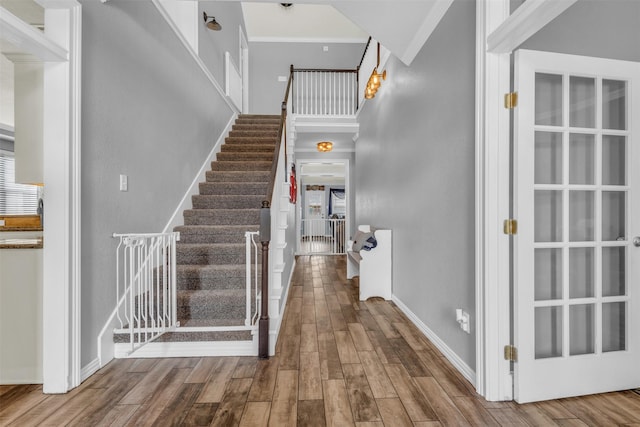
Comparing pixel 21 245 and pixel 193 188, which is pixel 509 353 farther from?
pixel 193 188

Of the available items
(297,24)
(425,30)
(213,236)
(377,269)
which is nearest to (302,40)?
(297,24)

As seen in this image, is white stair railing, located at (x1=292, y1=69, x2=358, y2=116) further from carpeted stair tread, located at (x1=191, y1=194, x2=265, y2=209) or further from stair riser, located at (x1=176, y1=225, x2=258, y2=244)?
stair riser, located at (x1=176, y1=225, x2=258, y2=244)

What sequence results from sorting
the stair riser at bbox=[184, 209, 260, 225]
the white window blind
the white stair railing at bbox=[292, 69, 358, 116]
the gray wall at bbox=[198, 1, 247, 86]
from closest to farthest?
1. the stair riser at bbox=[184, 209, 260, 225]
2. the gray wall at bbox=[198, 1, 247, 86]
3. the white window blind
4. the white stair railing at bbox=[292, 69, 358, 116]

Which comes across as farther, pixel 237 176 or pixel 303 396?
pixel 237 176

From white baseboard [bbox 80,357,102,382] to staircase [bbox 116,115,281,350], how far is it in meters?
0.39

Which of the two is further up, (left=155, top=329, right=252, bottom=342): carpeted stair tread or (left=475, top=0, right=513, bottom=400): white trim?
(left=475, top=0, right=513, bottom=400): white trim

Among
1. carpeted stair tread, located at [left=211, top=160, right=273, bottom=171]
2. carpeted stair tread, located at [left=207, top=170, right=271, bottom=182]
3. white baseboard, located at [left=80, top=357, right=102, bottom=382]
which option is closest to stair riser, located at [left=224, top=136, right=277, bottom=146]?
carpeted stair tread, located at [left=211, top=160, right=273, bottom=171]

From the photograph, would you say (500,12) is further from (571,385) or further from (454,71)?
(571,385)

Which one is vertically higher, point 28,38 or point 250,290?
point 28,38

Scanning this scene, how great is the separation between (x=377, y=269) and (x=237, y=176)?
226 centimetres

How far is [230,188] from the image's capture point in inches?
163

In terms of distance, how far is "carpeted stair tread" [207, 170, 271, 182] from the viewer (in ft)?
14.0

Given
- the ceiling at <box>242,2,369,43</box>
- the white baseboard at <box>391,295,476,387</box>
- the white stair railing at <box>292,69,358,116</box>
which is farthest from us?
the ceiling at <box>242,2,369,43</box>

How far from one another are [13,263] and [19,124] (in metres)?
0.89
